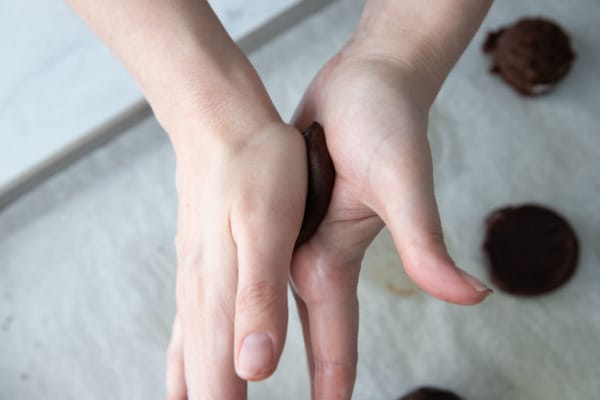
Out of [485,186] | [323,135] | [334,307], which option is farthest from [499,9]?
[334,307]

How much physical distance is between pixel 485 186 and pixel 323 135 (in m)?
0.64

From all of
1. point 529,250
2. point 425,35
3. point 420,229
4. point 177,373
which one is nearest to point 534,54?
point 529,250

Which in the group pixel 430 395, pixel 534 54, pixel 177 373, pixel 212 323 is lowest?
pixel 430 395

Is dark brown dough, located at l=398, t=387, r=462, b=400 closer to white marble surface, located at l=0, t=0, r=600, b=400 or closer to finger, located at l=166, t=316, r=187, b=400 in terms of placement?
white marble surface, located at l=0, t=0, r=600, b=400

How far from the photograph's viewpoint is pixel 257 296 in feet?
2.46

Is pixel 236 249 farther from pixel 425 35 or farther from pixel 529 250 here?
pixel 529 250

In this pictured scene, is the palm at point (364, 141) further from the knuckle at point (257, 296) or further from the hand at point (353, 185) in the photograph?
the knuckle at point (257, 296)

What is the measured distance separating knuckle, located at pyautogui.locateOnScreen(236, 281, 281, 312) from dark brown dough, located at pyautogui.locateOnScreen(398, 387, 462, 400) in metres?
0.59

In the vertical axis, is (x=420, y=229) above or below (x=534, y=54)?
above

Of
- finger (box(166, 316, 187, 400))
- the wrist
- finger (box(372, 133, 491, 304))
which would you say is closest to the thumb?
finger (box(372, 133, 491, 304))

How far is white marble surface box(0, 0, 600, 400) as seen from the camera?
1.31 m

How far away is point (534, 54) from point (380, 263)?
1.82 feet

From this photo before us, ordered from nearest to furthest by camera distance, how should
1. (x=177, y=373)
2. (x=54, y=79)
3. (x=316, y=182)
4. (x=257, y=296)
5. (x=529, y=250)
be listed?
(x=257, y=296), (x=316, y=182), (x=177, y=373), (x=529, y=250), (x=54, y=79)

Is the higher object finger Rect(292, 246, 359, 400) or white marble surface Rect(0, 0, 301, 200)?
white marble surface Rect(0, 0, 301, 200)
